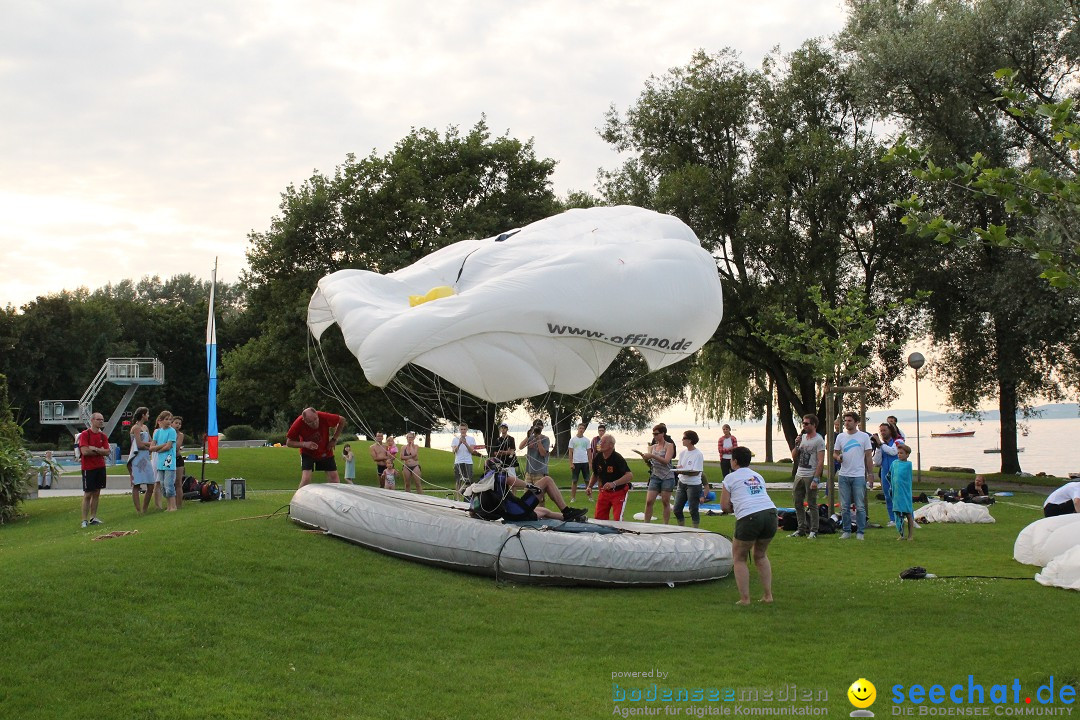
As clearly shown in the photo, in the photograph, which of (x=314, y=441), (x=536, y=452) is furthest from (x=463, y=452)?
(x=314, y=441)

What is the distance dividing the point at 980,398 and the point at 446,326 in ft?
83.9

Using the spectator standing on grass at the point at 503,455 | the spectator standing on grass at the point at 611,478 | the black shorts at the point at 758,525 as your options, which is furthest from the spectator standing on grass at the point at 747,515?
the spectator standing on grass at the point at 611,478

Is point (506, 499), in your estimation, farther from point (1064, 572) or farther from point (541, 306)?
point (1064, 572)

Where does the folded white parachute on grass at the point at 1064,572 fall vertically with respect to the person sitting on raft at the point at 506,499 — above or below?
below

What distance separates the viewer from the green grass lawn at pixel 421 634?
6793mm

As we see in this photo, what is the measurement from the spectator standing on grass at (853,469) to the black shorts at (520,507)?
18.2ft

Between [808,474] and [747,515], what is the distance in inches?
224

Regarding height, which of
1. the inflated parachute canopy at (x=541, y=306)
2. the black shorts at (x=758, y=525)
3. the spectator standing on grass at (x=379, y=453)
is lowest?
the black shorts at (x=758, y=525)

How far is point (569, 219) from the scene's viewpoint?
40.5 ft

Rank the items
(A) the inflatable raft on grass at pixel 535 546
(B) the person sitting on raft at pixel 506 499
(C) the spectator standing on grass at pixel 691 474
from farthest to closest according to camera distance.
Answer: (C) the spectator standing on grass at pixel 691 474
(B) the person sitting on raft at pixel 506 499
(A) the inflatable raft on grass at pixel 535 546

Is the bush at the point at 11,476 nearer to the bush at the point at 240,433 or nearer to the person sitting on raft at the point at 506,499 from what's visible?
the person sitting on raft at the point at 506,499

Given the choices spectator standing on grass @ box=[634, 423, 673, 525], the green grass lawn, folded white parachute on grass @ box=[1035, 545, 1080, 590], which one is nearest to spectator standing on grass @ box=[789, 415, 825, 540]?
spectator standing on grass @ box=[634, 423, 673, 525]

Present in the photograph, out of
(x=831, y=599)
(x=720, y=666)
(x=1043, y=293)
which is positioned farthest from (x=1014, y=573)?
(x=1043, y=293)

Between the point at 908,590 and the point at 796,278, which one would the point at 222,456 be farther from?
the point at 908,590
